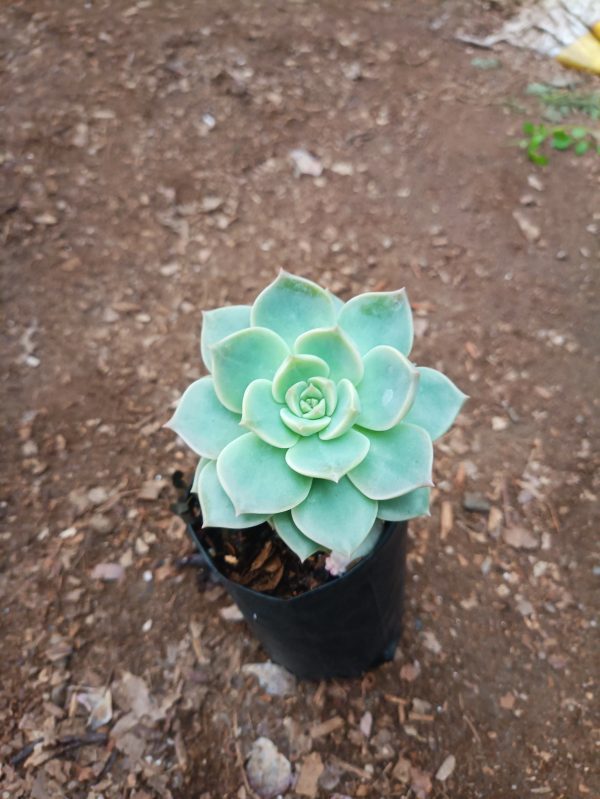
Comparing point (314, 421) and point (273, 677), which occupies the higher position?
point (314, 421)

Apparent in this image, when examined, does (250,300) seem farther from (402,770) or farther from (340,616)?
(402,770)

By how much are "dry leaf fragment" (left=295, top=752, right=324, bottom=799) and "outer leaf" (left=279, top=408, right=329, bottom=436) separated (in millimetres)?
794

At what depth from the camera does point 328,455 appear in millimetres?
880

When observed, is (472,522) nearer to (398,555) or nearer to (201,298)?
(398,555)

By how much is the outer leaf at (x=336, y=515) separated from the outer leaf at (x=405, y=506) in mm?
38

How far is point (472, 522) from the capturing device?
63.1 inches

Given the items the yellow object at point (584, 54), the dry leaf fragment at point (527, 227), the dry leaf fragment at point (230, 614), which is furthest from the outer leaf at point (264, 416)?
the yellow object at point (584, 54)

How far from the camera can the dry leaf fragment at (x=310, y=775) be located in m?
1.29

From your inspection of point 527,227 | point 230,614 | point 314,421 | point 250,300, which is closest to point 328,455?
point 314,421

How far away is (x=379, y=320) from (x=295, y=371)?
0.51 ft

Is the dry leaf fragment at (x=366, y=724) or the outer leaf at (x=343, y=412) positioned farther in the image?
the dry leaf fragment at (x=366, y=724)

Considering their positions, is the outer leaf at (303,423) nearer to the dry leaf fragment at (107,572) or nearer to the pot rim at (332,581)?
the pot rim at (332,581)

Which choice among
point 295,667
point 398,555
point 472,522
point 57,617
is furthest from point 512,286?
point 57,617

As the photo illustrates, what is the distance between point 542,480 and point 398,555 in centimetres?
67
